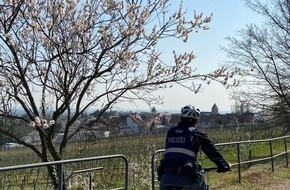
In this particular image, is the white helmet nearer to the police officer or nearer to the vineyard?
the police officer

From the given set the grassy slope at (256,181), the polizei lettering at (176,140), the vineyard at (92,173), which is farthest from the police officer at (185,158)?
the grassy slope at (256,181)

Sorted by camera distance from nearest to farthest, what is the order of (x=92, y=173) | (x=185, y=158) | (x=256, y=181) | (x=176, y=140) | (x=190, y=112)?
(x=185, y=158) → (x=176, y=140) → (x=190, y=112) → (x=92, y=173) → (x=256, y=181)

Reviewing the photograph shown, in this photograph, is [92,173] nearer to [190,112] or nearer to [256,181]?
[190,112]

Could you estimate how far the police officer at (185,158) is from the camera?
18.0 feet

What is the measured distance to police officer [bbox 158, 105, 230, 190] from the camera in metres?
5.50

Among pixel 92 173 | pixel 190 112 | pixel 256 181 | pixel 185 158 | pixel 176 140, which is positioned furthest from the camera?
pixel 256 181

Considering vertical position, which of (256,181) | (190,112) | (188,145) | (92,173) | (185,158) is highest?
(190,112)

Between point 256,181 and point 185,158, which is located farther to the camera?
point 256,181

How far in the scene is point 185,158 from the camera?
5.57 meters

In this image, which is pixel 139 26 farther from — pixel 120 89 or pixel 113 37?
pixel 120 89

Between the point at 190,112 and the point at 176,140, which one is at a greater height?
the point at 190,112

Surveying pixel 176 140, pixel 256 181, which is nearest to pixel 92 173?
pixel 176 140

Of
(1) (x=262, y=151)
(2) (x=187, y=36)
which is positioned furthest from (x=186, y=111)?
(1) (x=262, y=151)

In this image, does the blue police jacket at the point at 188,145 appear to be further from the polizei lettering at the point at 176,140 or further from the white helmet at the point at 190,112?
the white helmet at the point at 190,112
